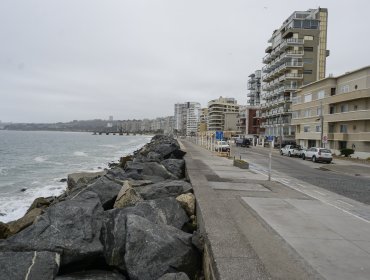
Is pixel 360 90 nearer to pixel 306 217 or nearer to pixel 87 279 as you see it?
pixel 306 217

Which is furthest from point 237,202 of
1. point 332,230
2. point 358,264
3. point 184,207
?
point 358,264

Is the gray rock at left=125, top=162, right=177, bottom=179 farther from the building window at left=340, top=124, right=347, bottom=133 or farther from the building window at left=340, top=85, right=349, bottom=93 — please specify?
the building window at left=340, top=85, right=349, bottom=93

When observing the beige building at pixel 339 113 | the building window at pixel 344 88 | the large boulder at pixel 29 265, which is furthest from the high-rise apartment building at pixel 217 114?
the large boulder at pixel 29 265

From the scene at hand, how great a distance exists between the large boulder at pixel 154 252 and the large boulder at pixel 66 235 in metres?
0.76

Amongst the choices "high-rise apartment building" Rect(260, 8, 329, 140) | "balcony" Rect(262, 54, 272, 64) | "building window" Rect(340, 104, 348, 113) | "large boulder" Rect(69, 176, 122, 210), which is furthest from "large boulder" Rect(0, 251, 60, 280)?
"balcony" Rect(262, 54, 272, 64)

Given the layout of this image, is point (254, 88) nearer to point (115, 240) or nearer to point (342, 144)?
point (342, 144)

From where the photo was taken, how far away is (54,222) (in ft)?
23.9

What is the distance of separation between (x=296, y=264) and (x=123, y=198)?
5.73 m

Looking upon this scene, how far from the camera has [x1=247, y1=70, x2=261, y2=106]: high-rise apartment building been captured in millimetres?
140250

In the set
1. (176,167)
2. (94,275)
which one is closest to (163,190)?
(94,275)

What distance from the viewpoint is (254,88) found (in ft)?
476

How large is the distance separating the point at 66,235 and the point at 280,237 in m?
3.99

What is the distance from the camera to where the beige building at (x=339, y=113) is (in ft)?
142

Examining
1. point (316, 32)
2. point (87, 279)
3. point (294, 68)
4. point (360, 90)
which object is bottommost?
point (87, 279)
